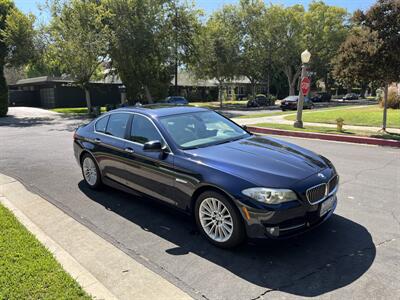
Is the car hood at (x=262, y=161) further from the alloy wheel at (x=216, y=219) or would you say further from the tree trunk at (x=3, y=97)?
the tree trunk at (x=3, y=97)

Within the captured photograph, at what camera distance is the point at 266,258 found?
411 centimetres

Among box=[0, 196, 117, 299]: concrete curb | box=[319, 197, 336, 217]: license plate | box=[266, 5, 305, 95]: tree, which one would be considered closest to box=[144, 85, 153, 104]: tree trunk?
box=[266, 5, 305, 95]: tree

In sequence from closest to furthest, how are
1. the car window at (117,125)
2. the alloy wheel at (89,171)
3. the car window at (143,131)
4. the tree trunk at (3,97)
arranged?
the car window at (143,131), the car window at (117,125), the alloy wheel at (89,171), the tree trunk at (3,97)

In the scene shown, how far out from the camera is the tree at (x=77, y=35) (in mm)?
27438

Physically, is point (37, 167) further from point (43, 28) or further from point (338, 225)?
point (43, 28)

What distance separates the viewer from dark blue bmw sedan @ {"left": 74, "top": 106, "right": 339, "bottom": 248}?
3.97 meters

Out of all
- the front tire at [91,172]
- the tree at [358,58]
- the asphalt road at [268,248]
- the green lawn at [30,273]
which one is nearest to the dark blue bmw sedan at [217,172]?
the front tire at [91,172]

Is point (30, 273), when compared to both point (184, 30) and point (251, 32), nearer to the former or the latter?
point (184, 30)

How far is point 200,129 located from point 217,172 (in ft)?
4.19

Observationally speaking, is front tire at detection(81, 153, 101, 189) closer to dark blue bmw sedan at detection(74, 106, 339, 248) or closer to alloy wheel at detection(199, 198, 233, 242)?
dark blue bmw sedan at detection(74, 106, 339, 248)

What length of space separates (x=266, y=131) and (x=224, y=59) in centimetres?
2771

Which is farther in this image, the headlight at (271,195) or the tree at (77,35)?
the tree at (77,35)

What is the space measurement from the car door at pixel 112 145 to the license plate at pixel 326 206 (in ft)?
9.46

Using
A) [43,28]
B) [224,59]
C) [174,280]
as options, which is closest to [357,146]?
[174,280]
